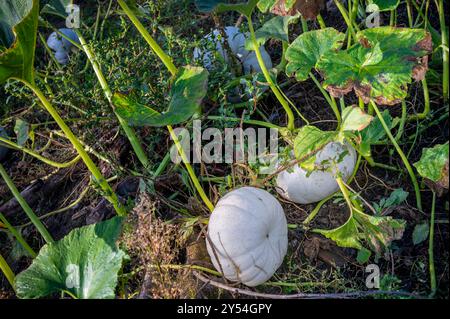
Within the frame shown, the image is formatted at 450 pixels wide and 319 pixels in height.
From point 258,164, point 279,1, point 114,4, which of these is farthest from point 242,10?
point 114,4

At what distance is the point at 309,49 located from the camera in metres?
1.46

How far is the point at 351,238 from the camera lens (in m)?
1.41

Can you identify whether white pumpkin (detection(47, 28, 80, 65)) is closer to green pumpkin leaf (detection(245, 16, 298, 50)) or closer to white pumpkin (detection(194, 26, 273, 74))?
white pumpkin (detection(194, 26, 273, 74))

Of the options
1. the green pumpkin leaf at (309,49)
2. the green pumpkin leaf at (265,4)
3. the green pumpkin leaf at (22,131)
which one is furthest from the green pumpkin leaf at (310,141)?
the green pumpkin leaf at (22,131)

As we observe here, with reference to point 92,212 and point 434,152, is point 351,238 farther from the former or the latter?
point 92,212

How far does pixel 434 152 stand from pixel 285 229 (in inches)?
17.1

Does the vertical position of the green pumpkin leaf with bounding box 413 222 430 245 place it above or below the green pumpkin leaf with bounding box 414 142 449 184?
below

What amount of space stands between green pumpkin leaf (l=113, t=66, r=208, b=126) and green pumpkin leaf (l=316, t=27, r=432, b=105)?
0.31 m

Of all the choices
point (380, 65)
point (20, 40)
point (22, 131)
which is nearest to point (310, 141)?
point (380, 65)

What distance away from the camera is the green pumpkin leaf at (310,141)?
1.36 meters

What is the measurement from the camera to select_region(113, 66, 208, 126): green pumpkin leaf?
53.4 inches

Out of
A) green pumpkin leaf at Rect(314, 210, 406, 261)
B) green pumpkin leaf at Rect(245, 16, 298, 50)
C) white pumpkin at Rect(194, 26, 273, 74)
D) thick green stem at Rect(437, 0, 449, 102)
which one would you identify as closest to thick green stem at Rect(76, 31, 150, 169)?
white pumpkin at Rect(194, 26, 273, 74)

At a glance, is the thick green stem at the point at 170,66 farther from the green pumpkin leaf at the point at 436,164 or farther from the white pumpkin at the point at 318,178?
the green pumpkin leaf at the point at 436,164

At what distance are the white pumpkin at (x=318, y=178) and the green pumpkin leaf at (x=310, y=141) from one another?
0.36 feet
